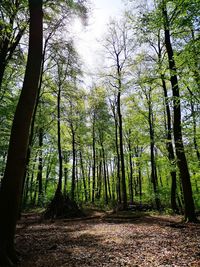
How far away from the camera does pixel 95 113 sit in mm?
25453

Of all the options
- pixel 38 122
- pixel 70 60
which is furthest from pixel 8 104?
pixel 70 60

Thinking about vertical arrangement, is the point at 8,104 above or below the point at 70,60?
below

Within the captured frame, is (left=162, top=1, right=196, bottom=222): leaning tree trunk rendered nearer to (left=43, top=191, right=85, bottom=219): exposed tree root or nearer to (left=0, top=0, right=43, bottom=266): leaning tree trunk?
(left=0, top=0, right=43, bottom=266): leaning tree trunk

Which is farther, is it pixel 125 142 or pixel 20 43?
pixel 125 142

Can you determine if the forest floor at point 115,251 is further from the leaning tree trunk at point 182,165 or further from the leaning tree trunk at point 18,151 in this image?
the leaning tree trunk at point 182,165

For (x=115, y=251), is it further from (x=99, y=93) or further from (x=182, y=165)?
(x=99, y=93)

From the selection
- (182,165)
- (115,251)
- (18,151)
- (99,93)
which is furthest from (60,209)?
(99,93)

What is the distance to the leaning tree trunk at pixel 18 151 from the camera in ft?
15.4

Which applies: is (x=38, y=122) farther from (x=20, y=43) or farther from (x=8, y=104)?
(x=20, y=43)

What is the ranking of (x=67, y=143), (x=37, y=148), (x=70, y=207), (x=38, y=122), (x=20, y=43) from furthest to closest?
(x=67, y=143) < (x=38, y=122) < (x=37, y=148) < (x=70, y=207) < (x=20, y=43)

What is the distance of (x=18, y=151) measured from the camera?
4.88 metres

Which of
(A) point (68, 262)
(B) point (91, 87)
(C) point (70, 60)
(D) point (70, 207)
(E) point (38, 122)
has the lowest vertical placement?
(A) point (68, 262)

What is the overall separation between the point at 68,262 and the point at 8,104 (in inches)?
559

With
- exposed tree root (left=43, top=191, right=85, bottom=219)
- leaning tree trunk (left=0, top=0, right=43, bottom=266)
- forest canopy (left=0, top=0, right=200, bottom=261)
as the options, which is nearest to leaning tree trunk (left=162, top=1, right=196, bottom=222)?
forest canopy (left=0, top=0, right=200, bottom=261)
